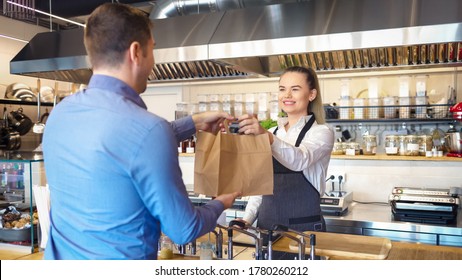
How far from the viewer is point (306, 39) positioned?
8.00 ft

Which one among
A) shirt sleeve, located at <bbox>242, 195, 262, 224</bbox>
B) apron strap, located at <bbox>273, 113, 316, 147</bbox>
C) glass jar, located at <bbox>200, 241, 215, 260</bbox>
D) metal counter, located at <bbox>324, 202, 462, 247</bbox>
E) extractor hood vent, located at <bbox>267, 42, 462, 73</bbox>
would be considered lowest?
metal counter, located at <bbox>324, 202, 462, 247</bbox>

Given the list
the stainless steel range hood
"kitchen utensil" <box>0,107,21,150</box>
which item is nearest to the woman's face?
the stainless steel range hood

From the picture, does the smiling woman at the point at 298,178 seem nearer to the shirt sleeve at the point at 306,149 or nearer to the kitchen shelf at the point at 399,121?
the shirt sleeve at the point at 306,149

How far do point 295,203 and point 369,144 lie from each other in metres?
2.04

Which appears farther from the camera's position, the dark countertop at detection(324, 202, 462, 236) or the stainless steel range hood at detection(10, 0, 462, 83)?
the dark countertop at detection(324, 202, 462, 236)

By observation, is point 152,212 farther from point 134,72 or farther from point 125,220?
point 134,72

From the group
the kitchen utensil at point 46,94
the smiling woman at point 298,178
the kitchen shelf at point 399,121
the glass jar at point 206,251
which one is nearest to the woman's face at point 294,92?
the smiling woman at point 298,178

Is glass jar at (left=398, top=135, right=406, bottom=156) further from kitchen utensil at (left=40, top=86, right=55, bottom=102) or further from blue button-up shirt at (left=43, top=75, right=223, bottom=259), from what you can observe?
kitchen utensil at (left=40, top=86, right=55, bottom=102)

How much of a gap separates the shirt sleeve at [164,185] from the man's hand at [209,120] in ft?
1.92

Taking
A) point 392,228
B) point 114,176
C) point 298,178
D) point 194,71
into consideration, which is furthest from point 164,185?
point 194,71

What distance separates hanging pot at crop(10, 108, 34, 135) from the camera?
203 inches

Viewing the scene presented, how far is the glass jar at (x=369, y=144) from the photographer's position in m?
3.98

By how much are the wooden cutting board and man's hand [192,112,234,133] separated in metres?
0.63

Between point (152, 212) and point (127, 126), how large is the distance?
0.71ft
